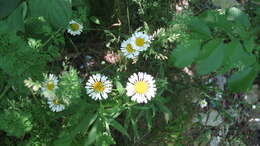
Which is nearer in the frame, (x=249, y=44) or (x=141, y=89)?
(x=249, y=44)

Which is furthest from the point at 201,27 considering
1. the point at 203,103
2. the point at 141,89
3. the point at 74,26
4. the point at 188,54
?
the point at 203,103

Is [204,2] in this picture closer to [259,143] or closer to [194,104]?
[194,104]

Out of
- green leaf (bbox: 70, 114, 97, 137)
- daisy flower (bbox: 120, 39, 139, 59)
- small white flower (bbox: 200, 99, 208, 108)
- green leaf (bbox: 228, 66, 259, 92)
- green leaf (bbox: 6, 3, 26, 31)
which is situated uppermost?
green leaf (bbox: 6, 3, 26, 31)

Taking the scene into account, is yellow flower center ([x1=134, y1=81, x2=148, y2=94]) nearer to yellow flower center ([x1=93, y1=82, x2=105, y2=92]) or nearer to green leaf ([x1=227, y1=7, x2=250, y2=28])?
yellow flower center ([x1=93, y1=82, x2=105, y2=92])

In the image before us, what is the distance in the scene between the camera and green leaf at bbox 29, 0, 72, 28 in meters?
1.79

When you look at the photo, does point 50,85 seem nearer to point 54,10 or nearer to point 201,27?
point 54,10

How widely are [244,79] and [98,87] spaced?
674mm

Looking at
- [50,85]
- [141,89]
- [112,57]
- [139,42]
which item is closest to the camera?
[50,85]

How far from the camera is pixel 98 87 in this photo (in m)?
1.66

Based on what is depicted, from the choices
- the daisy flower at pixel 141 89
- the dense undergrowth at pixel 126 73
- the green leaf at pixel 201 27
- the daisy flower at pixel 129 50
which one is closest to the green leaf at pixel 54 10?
the dense undergrowth at pixel 126 73

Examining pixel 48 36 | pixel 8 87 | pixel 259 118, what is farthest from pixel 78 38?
pixel 259 118

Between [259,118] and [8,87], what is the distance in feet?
5.41

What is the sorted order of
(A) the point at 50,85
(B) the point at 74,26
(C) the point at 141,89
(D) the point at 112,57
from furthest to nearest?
1. (D) the point at 112,57
2. (B) the point at 74,26
3. (C) the point at 141,89
4. (A) the point at 50,85

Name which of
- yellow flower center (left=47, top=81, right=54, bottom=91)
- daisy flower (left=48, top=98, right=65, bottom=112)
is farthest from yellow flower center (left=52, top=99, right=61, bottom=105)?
yellow flower center (left=47, top=81, right=54, bottom=91)
